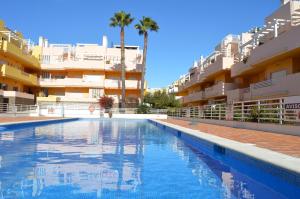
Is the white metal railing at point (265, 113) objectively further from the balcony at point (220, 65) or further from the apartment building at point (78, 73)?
the apartment building at point (78, 73)

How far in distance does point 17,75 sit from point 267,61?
27931mm

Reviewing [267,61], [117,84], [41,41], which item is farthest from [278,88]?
[41,41]

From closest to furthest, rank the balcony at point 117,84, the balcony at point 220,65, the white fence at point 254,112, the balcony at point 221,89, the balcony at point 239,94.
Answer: the white fence at point 254,112, the balcony at point 239,94, the balcony at point 220,65, the balcony at point 221,89, the balcony at point 117,84

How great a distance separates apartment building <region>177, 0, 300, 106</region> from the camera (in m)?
19.4

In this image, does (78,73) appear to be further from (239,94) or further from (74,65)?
(239,94)

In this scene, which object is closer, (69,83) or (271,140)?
(271,140)

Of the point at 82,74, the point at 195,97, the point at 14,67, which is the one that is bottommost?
the point at 195,97

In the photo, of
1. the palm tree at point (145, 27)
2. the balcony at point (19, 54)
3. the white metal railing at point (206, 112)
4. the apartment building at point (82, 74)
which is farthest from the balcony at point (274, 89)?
the apartment building at point (82, 74)

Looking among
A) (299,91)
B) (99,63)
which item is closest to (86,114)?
(99,63)

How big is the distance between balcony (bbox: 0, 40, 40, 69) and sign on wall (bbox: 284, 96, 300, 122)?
30473 mm

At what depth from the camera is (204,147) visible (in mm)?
9656

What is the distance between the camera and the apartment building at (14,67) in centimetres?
3594

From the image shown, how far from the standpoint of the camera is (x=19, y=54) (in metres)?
39.2

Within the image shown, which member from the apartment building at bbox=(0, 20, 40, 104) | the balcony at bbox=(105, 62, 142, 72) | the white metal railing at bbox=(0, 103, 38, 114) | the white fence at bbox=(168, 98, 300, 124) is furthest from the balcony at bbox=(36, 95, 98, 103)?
the white fence at bbox=(168, 98, 300, 124)
